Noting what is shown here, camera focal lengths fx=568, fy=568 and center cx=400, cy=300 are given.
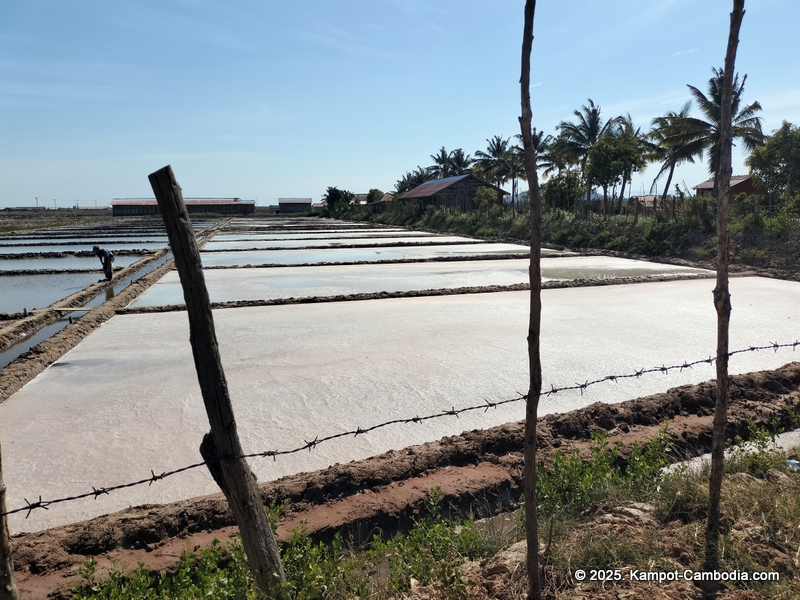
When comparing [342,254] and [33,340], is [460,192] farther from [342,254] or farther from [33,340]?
[33,340]

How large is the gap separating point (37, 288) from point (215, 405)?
48.7ft

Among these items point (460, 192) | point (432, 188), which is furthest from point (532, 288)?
point (432, 188)

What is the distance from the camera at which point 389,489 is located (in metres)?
3.91

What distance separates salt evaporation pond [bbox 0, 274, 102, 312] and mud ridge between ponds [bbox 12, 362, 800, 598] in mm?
10270

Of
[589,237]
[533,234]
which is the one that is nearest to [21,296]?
[533,234]

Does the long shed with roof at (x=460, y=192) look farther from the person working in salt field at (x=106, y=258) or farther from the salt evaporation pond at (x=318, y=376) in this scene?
the salt evaporation pond at (x=318, y=376)

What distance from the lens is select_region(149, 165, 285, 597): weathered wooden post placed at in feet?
7.36

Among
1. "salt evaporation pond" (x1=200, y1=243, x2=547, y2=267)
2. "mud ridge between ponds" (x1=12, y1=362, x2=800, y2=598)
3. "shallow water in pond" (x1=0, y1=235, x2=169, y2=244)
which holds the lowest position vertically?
"mud ridge between ponds" (x1=12, y1=362, x2=800, y2=598)

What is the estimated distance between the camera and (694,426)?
4.81m

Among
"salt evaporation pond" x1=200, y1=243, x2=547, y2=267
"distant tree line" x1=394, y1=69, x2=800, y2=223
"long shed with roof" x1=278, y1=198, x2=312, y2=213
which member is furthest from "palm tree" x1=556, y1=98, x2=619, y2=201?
"long shed with roof" x1=278, y1=198, x2=312, y2=213

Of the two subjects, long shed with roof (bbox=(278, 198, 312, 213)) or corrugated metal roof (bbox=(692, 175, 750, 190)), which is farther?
long shed with roof (bbox=(278, 198, 312, 213))

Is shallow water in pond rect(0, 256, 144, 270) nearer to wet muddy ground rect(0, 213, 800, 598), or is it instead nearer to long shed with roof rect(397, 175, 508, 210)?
wet muddy ground rect(0, 213, 800, 598)

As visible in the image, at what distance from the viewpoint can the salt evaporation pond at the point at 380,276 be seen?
13055 millimetres

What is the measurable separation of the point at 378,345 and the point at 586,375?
2.90 m
